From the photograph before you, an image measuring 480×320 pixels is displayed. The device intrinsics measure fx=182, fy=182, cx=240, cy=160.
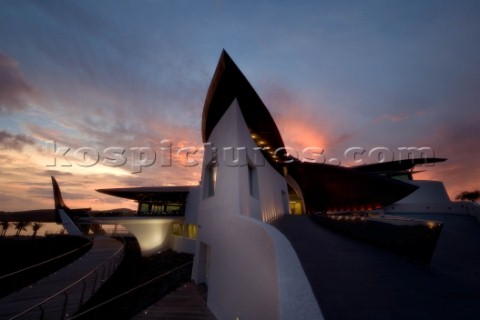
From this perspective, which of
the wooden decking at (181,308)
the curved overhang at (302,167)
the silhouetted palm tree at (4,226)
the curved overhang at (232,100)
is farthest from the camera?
the silhouetted palm tree at (4,226)

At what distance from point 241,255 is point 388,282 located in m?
2.84

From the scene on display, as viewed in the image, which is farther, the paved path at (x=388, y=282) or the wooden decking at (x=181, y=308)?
the wooden decking at (x=181, y=308)

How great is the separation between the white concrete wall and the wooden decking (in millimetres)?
391

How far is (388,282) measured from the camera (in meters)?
3.20

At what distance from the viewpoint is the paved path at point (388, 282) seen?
2.42 meters

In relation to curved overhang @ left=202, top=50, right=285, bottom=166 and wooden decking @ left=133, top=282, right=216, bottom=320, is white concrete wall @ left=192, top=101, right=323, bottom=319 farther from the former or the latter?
curved overhang @ left=202, top=50, right=285, bottom=166

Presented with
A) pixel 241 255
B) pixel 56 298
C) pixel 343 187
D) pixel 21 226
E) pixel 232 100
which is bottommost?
pixel 21 226

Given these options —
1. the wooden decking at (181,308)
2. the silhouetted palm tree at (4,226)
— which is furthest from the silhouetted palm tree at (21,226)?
the wooden decking at (181,308)

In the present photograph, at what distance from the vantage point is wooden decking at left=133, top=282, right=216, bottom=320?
5.41m

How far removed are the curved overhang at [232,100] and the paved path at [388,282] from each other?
6519 mm

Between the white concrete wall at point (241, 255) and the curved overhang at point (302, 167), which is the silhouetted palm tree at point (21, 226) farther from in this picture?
the white concrete wall at point (241, 255)

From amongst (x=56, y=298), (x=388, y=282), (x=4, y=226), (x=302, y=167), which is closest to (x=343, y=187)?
(x=302, y=167)

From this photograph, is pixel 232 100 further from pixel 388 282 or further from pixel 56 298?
pixel 56 298

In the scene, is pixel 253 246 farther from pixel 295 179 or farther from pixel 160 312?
pixel 295 179
